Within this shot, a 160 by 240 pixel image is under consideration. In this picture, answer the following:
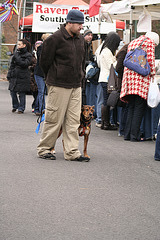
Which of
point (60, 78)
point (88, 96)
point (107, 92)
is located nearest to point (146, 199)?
point (60, 78)

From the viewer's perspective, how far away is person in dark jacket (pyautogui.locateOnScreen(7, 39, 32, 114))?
1476 centimetres

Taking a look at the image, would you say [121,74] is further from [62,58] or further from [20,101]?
[20,101]

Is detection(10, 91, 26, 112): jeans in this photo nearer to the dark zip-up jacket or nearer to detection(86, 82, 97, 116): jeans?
detection(86, 82, 97, 116): jeans

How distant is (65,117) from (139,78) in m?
2.47

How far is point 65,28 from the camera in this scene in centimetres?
762

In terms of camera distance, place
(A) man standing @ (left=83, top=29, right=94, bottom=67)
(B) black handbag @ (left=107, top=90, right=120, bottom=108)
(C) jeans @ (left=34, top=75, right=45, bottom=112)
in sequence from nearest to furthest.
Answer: (B) black handbag @ (left=107, top=90, right=120, bottom=108) → (A) man standing @ (left=83, top=29, right=94, bottom=67) → (C) jeans @ (left=34, top=75, right=45, bottom=112)

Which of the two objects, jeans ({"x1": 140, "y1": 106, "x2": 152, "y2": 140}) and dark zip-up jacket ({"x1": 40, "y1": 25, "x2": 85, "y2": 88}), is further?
jeans ({"x1": 140, "y1": 106, "x2": 152, "y2": 140})

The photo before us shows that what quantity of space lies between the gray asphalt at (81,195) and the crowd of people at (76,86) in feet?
1.82

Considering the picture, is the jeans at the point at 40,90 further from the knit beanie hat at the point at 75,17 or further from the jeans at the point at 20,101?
the knit beanie hat at the point at 75,17

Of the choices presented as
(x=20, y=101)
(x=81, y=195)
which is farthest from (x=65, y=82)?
(x=20, y=101)

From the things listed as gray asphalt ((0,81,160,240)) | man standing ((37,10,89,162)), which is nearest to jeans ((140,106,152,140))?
gray asphalt ((0,81,160,240))

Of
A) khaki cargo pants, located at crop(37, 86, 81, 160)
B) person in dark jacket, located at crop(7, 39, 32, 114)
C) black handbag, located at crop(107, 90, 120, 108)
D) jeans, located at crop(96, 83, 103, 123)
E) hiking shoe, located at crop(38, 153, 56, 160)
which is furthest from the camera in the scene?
person in dark jacket, located at crop(7, 39, 32, 114)

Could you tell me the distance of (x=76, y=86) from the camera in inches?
308

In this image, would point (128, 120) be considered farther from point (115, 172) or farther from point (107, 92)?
point (115, 172)
